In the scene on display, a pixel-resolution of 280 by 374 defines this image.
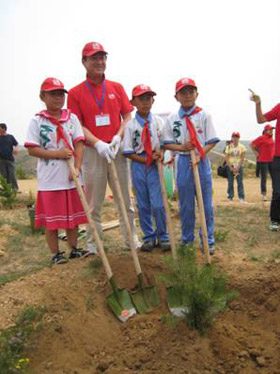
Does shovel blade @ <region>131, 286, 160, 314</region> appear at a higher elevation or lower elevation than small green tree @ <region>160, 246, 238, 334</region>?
lower

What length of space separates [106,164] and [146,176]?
1.51 feet

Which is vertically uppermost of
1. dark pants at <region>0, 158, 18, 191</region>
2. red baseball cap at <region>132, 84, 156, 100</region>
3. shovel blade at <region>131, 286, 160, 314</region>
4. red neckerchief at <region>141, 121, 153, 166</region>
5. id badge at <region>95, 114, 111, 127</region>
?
red baseball cap at <region>132, 84, 156, 100</region>

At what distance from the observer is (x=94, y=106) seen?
378cm

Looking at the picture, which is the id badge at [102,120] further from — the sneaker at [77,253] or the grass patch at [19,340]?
the grass patch at [19,340]

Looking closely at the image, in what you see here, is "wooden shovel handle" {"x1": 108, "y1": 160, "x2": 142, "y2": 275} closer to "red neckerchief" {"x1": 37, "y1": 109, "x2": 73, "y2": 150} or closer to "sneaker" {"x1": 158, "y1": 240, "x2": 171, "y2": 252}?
"red neckerchief" {"x1": 37, "y1": 109, "x2": 73, "y2": 150}

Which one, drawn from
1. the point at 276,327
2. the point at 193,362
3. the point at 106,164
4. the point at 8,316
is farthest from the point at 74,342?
the point at 106,164

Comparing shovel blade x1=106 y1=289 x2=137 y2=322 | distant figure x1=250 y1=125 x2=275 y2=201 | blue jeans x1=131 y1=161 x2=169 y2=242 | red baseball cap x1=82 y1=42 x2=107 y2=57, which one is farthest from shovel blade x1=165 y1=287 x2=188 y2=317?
distant figure x1=250 y1=125 x2=275 y2=201

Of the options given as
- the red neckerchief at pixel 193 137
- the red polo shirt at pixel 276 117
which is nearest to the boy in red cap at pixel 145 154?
the red neckerchief at pixel 193 137

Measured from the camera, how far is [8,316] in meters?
3.02

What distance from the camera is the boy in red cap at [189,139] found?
3773 mm

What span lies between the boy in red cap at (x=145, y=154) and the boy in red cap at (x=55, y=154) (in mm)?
602

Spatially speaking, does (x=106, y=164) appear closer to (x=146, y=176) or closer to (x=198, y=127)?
(x=146, y=176)

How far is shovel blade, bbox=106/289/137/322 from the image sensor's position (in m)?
3.21

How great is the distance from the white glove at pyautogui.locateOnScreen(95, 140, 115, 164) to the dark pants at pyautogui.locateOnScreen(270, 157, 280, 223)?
260 cm
